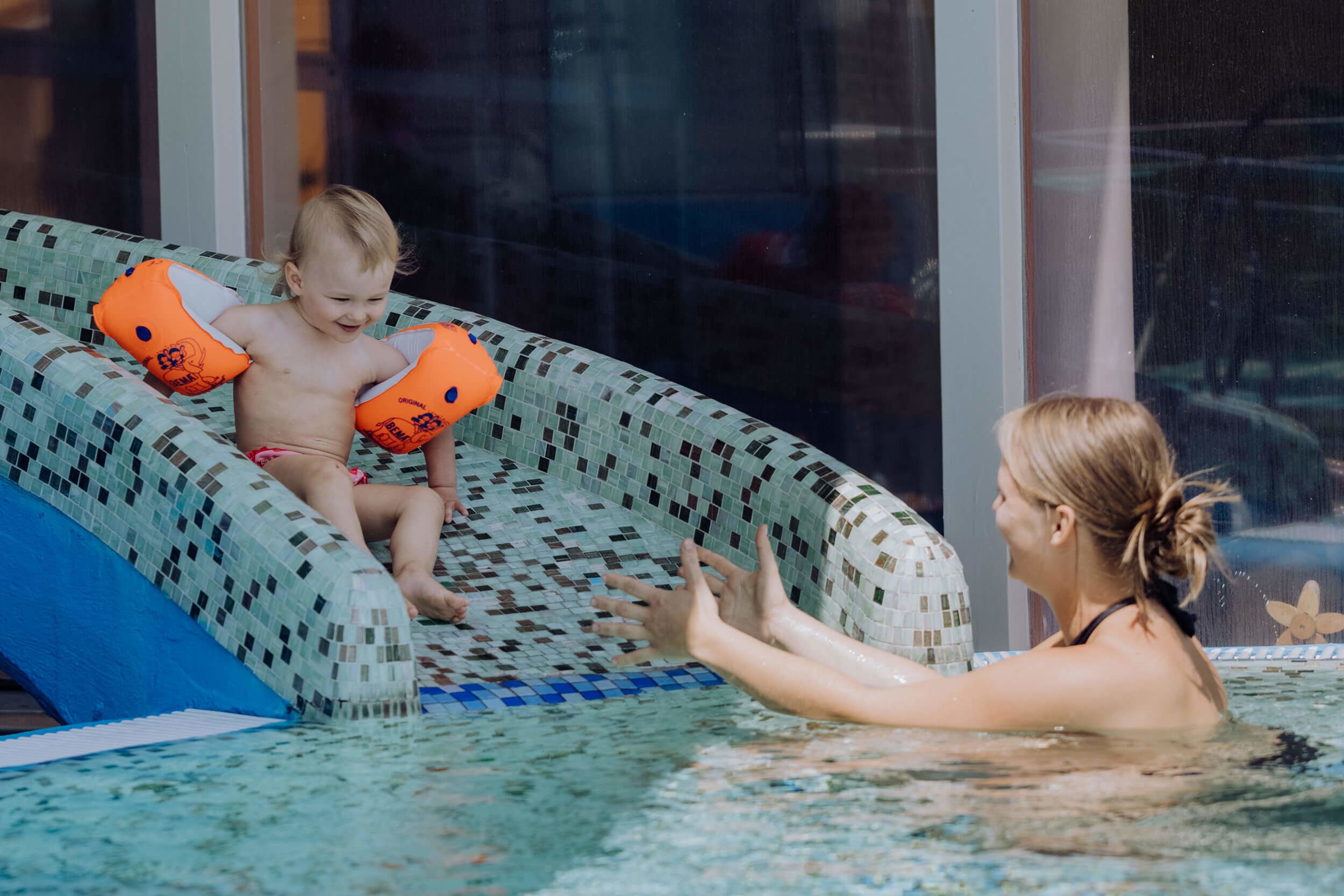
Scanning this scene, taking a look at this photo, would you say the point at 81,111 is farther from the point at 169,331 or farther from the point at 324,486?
the point at 324,486

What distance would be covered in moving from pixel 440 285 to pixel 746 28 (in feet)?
4.21

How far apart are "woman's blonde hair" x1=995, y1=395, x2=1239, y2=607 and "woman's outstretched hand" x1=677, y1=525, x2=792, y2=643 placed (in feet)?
1.43

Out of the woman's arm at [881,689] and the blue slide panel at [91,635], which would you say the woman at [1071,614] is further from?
the blue slide panel at [91,635]

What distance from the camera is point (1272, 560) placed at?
11.5 ft

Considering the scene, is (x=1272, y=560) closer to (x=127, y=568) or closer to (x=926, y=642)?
(x=926, y=642)

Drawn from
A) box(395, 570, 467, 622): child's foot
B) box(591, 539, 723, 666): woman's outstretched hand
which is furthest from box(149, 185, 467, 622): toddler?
box(591, 539, 723, 666): woman's outstretched hand

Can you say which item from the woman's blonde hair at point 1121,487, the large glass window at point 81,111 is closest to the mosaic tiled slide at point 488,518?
the woman's blonde hair at point 1121,487

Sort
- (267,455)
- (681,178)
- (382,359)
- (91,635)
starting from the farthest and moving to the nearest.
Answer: (681,178)
(382,359)
(267,455)
(91,635)

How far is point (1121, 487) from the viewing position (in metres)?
1.95

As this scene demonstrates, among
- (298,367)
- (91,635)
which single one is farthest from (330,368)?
(91,635)

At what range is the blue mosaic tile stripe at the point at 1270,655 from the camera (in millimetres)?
2855

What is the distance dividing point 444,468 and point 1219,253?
2059 mm

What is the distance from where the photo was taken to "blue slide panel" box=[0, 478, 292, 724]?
242 cm

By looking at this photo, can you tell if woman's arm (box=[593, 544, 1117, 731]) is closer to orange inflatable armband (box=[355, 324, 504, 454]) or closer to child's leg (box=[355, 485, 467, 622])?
child's leg (box=[355, 485, 467, 622])
